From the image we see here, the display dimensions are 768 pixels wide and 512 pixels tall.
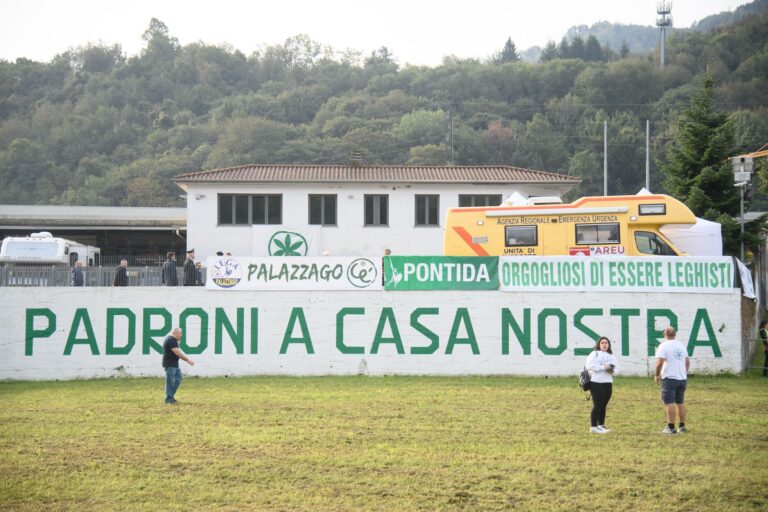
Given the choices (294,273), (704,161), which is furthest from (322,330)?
(704,161)

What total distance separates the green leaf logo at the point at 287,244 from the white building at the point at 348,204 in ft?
7.28

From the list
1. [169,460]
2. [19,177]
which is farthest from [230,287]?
[19,177]

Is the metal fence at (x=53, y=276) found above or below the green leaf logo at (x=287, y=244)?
below

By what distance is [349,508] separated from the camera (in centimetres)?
1077

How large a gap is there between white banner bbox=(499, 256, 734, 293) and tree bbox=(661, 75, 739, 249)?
15.4 m

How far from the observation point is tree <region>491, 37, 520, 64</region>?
159 m

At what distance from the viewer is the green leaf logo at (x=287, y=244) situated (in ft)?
115

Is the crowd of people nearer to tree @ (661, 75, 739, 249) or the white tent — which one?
the white tent

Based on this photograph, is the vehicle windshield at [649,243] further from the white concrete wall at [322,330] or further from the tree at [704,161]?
the tree at [704,161]

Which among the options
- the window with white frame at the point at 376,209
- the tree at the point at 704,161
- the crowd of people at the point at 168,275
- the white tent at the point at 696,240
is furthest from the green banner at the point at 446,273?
the tree at the point at 704,161

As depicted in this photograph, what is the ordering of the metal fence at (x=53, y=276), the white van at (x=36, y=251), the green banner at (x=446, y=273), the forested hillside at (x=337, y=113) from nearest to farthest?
the green banner at (x=446, y=273) < the metal fence at (x=53, y=276) < the white van at (x=36, y=251) < the forested hillside at (x=337, y=113)

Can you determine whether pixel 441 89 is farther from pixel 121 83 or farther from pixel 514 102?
pixel 121 83

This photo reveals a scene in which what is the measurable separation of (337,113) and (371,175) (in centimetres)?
7464

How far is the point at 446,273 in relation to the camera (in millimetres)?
22922
